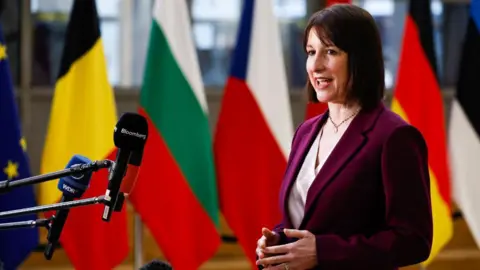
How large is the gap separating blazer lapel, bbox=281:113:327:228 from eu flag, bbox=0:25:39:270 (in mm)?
2199

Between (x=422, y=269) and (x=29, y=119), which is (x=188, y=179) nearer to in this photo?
(x=422, y=269)

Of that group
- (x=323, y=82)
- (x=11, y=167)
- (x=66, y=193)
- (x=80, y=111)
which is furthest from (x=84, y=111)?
(x=323, y=82)

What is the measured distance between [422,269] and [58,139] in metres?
1.92

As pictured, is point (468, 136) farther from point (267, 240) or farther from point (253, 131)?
point (267, 240)

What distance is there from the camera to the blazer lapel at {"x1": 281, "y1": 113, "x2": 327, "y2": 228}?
161 cm

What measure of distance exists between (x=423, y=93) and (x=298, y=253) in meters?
2.81

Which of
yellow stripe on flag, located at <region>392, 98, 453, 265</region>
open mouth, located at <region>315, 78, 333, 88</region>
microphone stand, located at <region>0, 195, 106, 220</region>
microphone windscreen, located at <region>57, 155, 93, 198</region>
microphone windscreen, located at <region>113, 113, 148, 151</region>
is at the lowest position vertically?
yellow stripe on flag, located at <region>392, 98, 453, 265</region>

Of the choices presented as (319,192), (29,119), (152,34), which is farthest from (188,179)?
(29,119)

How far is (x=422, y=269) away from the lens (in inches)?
172

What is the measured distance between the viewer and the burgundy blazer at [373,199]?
4.81 ft

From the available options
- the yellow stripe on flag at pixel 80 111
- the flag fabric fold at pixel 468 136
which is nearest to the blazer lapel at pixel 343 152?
the yellow stripe on flag at pixel 80 111

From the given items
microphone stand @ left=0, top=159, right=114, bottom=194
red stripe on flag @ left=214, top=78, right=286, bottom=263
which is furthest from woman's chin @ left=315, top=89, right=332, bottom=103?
red stripe on flag @ left=214, top=78, right=286, bottom=263

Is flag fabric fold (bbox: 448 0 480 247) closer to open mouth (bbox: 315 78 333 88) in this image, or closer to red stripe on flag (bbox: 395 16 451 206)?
red stripe on flag (bbox: 395 16 451 206)

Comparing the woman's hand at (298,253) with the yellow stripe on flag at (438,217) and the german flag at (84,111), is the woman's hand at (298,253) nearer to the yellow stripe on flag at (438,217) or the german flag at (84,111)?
the german flag at (84,111)
